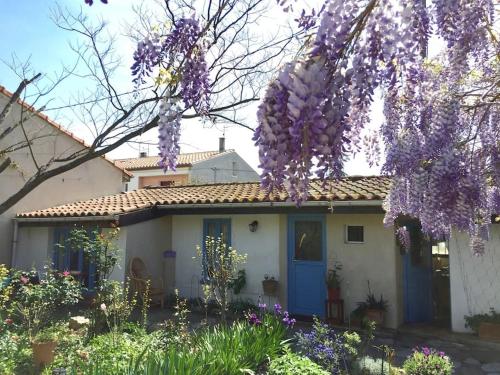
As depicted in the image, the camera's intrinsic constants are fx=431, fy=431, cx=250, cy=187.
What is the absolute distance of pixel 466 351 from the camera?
7.29 meters

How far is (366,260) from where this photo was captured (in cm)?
941

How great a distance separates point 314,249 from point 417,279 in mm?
2461

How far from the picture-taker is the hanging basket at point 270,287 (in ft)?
32.5

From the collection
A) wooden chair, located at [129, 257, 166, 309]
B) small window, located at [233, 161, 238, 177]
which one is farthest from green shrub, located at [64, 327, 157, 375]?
small window, located at [233, 161, 238, 177]

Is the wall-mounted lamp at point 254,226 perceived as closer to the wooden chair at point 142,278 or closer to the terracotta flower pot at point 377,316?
the wooden chair at point 142,278

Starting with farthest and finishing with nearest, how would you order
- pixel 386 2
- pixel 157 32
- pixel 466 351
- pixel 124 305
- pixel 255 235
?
pixel 255 235, pixel 466 351, pixel 124 305, pixel 157 32, pixel 386 2

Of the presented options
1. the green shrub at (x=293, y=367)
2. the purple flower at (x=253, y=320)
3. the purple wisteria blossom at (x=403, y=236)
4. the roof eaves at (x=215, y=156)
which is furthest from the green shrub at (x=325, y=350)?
the roof eaves at (x=215, y=156)

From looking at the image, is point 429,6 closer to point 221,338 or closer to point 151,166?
point 221,338

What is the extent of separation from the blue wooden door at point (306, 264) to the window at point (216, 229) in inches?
68.1

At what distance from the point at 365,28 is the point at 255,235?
8416mm

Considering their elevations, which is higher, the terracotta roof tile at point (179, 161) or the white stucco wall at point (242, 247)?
the terracotta roof tile at point (179, 161)

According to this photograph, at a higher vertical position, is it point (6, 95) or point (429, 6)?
point (6, 95)

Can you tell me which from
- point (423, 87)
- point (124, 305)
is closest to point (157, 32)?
point (423, 87)

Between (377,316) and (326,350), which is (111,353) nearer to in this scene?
(326,350)
